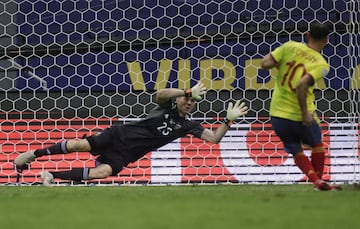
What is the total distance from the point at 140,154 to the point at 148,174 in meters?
0.99

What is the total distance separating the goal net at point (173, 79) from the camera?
617 centimetres

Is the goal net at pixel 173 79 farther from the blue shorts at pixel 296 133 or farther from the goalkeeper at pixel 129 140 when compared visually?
the blue shorts at pixel 296 133

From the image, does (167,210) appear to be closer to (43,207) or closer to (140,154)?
(43,207)

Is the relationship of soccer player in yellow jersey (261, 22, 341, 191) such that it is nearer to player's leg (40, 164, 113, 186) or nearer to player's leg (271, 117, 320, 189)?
player's leg (271, 117, 320, 189)

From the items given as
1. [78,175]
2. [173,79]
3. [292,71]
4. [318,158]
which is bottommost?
[78,175]

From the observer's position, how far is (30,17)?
27.4 ft

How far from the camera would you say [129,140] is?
5.19 meters

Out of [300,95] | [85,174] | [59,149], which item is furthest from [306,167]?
[59,149]

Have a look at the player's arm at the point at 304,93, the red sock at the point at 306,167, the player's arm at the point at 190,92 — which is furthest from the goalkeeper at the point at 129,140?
the player's arm at the point at 304,93

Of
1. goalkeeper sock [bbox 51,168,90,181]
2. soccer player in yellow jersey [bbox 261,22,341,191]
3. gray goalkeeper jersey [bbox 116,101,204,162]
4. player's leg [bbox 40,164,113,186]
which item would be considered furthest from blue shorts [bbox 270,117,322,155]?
goalkeeper sock [bbox 51,168,90,181]

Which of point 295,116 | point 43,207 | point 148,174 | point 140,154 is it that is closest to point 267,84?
point 148,174

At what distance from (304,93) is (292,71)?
11.2 inches

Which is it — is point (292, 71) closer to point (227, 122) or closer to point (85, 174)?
point (227, 122)

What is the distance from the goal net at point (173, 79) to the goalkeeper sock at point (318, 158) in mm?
1856
